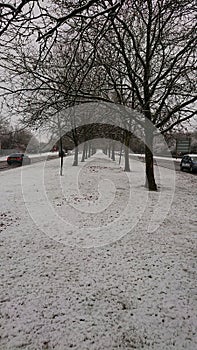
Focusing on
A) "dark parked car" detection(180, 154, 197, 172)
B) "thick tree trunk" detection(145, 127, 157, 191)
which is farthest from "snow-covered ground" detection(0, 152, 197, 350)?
"dark parked car" detection(180, 154, 197, 172)

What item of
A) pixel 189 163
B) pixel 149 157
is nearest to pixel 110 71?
pixel 149 157

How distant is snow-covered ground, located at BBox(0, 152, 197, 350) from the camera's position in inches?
94.3

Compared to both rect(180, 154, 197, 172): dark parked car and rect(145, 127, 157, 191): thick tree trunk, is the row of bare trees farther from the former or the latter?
rect(180, 154, 197, 172): dark parked car

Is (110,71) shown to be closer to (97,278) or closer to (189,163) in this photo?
(97,278)

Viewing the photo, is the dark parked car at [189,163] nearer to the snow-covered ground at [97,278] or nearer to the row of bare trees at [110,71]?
the row of bare trees at [110,71]

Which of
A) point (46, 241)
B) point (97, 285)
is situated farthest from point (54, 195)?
point (97, 285)

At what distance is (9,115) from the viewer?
258 inches

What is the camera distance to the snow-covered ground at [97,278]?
240 cm

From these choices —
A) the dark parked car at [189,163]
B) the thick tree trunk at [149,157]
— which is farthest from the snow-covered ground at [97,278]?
the dark parked car at [189,163]

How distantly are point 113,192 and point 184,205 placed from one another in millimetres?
2753

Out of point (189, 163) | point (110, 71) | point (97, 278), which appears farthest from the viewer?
point (189, 163)

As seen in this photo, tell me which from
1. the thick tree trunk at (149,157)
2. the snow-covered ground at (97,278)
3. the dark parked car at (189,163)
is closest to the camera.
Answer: the snow-covered ground at (97,278)

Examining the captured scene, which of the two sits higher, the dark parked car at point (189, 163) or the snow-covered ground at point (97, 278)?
the dark parked car at point (189, 163)

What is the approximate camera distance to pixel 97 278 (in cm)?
342
